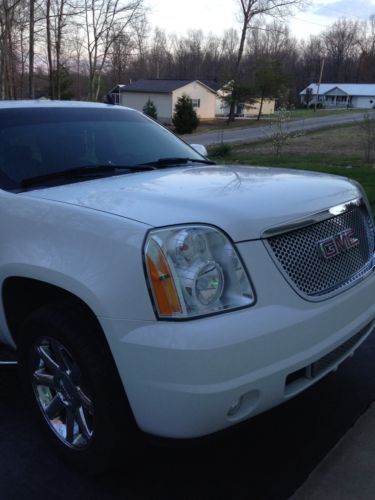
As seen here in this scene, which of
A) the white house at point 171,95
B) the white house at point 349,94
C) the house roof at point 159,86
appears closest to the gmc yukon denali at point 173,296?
the white house at point 171,95

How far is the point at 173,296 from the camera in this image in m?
2.22

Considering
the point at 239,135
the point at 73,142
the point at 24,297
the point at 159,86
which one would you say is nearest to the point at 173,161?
the point at 73,142

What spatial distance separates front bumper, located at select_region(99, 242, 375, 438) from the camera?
2.15 m

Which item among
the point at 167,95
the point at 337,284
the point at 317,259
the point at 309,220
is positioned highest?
the point at 309,220

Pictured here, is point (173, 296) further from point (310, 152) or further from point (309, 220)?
point (310, 152)

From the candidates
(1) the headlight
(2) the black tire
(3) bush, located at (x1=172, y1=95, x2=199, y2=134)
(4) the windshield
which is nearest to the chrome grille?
(1) the headlight

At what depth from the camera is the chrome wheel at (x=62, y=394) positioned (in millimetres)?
2604

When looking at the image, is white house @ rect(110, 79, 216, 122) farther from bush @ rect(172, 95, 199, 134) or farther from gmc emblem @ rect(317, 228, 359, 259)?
gmc emblem @ rect(317, 228, 359, 259)

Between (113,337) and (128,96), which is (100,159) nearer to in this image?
(113,337)

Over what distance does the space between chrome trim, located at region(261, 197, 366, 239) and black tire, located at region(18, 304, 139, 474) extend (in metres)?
0.89

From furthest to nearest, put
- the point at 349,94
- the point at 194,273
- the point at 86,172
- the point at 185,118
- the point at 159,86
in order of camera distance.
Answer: the point at 349,94
the point at 159,86
the point at 185,118
the point at 86,172
the point at 194,273

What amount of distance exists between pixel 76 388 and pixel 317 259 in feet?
4.31

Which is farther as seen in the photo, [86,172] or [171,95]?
[171,95]

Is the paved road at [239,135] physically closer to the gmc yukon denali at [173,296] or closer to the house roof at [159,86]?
the house roof at [159,86]
